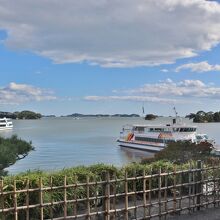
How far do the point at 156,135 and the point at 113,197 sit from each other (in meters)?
59.7

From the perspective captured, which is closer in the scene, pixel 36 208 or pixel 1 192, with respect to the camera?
pixel 1 192

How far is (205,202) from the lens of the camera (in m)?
10.3

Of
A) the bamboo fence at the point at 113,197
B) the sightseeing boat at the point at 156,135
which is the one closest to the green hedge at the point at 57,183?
the bamboo fence at the point at 113,197

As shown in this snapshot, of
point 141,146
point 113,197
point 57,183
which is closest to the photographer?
point 113,197

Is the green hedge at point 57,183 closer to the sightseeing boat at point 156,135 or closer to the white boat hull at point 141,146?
the sightseeing boat at point 156,135

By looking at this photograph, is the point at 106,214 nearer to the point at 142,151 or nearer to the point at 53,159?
the point at 53,159

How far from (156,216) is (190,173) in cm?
153

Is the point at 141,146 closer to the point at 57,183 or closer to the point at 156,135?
the point at 156,135

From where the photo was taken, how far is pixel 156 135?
67812mm

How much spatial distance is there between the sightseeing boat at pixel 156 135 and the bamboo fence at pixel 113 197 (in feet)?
160

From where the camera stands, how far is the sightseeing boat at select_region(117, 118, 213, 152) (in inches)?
2511

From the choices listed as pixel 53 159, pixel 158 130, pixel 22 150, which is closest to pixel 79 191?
pixel 22 150

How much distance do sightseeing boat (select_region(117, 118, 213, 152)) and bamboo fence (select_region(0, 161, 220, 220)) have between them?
48.8 meters

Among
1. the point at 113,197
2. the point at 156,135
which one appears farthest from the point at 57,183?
the point at 156,135
